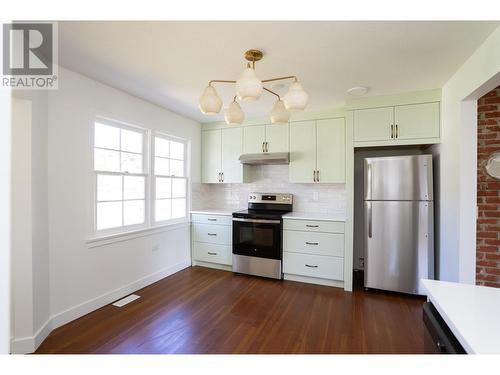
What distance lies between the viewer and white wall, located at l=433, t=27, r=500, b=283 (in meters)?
1.79

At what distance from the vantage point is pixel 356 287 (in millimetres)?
2982

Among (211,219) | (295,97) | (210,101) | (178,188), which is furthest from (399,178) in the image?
(178,188)

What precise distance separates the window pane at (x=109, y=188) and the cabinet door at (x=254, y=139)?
1813 millimetres

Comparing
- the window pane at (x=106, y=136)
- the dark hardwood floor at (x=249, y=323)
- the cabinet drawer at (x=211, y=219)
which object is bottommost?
the dark hardwood floor at (x=249, y=323)

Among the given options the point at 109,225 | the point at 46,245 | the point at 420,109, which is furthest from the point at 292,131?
the point at 46,245

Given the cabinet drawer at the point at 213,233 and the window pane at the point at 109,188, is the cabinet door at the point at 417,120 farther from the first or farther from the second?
the window pane at the point at 109,188

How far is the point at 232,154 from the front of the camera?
377cm

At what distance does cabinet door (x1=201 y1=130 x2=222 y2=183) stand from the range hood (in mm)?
543

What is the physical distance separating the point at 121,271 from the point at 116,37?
2286mm

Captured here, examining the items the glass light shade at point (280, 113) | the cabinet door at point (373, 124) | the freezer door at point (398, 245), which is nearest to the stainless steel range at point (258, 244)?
the freezer door at point (398, 245)

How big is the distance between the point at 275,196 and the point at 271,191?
138 mm

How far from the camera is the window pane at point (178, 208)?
3.52 metres

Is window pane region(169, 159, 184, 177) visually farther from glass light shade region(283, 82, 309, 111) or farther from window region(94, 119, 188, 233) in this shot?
glass light shade region(283, 82, 309, 111)

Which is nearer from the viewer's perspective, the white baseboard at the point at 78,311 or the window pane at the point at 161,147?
the white baseboard at the point at 78,311
